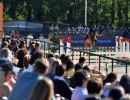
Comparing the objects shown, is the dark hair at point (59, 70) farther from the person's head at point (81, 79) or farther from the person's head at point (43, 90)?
the person's head at point (43, 90)

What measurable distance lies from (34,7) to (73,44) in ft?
107

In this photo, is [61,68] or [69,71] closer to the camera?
[61,68]

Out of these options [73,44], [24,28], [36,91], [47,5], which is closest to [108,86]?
[36,91]

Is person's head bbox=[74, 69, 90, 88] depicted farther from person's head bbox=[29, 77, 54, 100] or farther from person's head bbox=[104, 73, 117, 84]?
person's head bbox=[29, 77, 54, 100]

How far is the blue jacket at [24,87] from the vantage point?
18.1 ft

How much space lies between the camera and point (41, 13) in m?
70.6

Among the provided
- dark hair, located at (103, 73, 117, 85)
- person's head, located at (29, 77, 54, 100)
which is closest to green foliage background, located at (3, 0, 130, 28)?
dark hair, located at (103, 73, 117, 85)

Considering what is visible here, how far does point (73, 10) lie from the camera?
71.0m

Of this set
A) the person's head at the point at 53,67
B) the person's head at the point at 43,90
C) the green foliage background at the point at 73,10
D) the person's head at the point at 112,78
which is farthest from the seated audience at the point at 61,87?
the green foliage background at the point at 73,10

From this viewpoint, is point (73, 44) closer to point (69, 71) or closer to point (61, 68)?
point (69, 71)

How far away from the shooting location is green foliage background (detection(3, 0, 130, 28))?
229 feet

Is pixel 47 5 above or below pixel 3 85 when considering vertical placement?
above

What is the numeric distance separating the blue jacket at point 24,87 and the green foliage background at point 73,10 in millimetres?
62343

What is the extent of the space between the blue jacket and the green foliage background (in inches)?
2454
